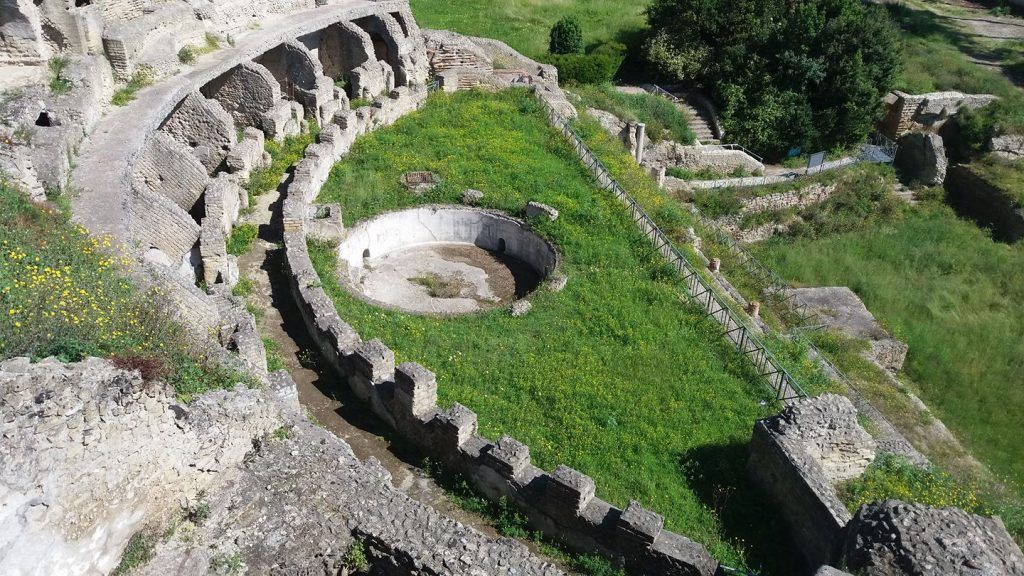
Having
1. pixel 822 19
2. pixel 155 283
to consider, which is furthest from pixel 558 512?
pixel 822 19

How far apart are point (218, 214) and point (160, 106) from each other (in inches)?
146

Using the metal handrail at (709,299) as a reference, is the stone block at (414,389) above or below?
above

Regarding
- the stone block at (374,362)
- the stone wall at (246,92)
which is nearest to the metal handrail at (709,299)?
the stone block at (374,362)

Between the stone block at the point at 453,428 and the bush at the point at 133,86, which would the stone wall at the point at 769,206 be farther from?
the stone block at the point at 453,428

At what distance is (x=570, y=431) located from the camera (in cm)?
1201

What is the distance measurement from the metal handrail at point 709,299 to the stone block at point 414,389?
5.99m

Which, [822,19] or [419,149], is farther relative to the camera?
[822,19]

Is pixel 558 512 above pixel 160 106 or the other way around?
the other way around

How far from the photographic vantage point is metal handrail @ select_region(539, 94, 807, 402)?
44.8 ft

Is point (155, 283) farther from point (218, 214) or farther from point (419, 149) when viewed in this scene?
point (419, 149)

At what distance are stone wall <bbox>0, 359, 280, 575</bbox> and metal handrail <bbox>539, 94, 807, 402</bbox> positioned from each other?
30.4 feet

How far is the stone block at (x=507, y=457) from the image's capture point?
10.2 meters

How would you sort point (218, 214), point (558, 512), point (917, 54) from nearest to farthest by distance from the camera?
point (558, 512) → point (218, 214) → point (917, 54)

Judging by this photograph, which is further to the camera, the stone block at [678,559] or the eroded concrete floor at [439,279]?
the eroded concrete floor at [439,279]
